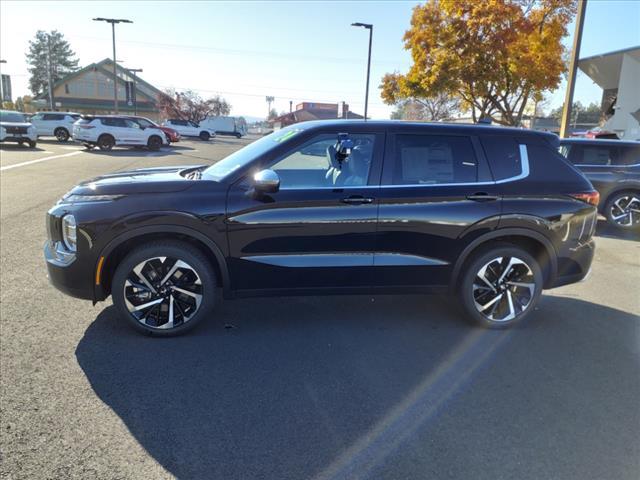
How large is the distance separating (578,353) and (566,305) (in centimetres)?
133

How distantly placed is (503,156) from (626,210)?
21.5ft

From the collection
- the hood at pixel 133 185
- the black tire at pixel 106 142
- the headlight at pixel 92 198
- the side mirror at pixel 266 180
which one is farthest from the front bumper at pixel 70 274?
the black tire at pixel 106 142

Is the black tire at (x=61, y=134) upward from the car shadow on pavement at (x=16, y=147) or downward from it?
upward

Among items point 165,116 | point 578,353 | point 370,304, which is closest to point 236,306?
point 370,304

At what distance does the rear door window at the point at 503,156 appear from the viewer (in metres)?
4.35

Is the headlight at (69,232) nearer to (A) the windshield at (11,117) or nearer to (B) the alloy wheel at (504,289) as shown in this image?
(B) the alloy wheel at (504,289)

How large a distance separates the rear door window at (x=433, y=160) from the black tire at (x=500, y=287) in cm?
74

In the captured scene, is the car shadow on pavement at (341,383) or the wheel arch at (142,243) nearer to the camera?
the car shadow on pavement at (341,383)

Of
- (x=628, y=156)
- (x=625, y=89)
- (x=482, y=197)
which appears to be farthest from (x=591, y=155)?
(x=625, y=89)

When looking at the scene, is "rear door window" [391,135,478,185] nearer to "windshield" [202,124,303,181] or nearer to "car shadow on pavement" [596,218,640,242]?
"windshield" [202,124,303,181]

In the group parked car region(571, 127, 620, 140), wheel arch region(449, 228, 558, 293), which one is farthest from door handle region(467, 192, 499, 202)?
parked car region(571, 127, 620, 140)

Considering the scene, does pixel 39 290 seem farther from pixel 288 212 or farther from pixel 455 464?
pixel 455 464

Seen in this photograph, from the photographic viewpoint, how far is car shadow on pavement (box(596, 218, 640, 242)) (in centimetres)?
900

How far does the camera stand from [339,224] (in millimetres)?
4008
